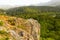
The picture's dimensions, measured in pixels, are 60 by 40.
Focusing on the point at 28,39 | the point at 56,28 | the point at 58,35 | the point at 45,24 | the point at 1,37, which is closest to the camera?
the point at 1,37

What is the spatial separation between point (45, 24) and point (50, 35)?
36562 millimetres

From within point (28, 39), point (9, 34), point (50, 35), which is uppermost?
point (9, 34)

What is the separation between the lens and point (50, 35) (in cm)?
15112

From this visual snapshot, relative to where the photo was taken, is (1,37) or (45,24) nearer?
(1,37)

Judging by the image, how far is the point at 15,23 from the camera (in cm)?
2005

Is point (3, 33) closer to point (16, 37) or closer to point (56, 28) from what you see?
point (16, 37)

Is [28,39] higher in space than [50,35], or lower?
higher

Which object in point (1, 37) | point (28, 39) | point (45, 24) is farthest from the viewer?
point (45, 24)

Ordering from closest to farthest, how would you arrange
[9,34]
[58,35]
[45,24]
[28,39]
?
[9,34], [28,39], [58,35], [45,24]

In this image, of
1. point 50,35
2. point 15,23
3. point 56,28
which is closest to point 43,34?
point 50,35

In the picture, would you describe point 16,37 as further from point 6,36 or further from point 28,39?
point 28,39

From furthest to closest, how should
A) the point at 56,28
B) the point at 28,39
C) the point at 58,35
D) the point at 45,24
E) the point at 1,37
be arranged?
1. the point at 45,24
2. the point at 56,28
3. the point at 58,35
4. the point at 28,39
5. the point at 1,37

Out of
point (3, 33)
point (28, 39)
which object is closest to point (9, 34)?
point (3, 33)

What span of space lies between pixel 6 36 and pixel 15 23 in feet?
15.5
